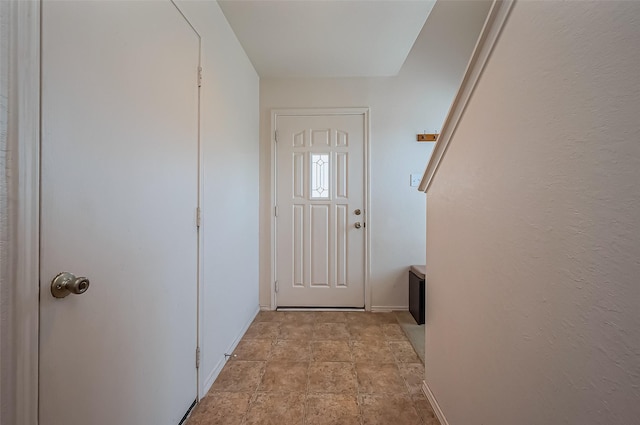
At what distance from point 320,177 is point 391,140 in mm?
810

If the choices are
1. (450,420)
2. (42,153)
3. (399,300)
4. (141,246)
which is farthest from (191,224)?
A: (399,300)

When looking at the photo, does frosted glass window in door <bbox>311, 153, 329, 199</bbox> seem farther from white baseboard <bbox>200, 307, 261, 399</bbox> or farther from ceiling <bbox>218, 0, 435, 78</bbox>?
white baseboard <bbox>200, 307, 261, 399</bbox>

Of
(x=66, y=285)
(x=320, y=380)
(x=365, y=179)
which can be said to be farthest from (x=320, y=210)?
(x=66, y=285)

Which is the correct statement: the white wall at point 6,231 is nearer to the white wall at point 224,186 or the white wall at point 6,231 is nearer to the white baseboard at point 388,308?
the white wall at point 224,186

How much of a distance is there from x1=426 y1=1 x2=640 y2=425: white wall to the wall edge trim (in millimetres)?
34

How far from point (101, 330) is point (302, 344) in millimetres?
1455

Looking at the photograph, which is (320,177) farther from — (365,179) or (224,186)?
(224,186)

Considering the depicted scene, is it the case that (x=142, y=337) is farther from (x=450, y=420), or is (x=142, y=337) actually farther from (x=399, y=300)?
(x=399, y=300)

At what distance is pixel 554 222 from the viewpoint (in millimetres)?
599

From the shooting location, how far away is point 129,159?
0.92m

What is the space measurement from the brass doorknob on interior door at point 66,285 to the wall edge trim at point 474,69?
4.49 feet

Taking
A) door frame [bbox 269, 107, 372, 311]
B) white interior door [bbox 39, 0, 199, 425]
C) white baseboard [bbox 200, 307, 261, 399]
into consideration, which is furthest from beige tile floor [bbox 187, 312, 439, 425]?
door frame [bbox 269, 107, 372, 311]

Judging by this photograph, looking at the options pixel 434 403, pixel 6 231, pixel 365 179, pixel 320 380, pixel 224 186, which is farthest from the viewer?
pixel 365 179

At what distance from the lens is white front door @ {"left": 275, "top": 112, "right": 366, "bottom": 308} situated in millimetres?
2641
